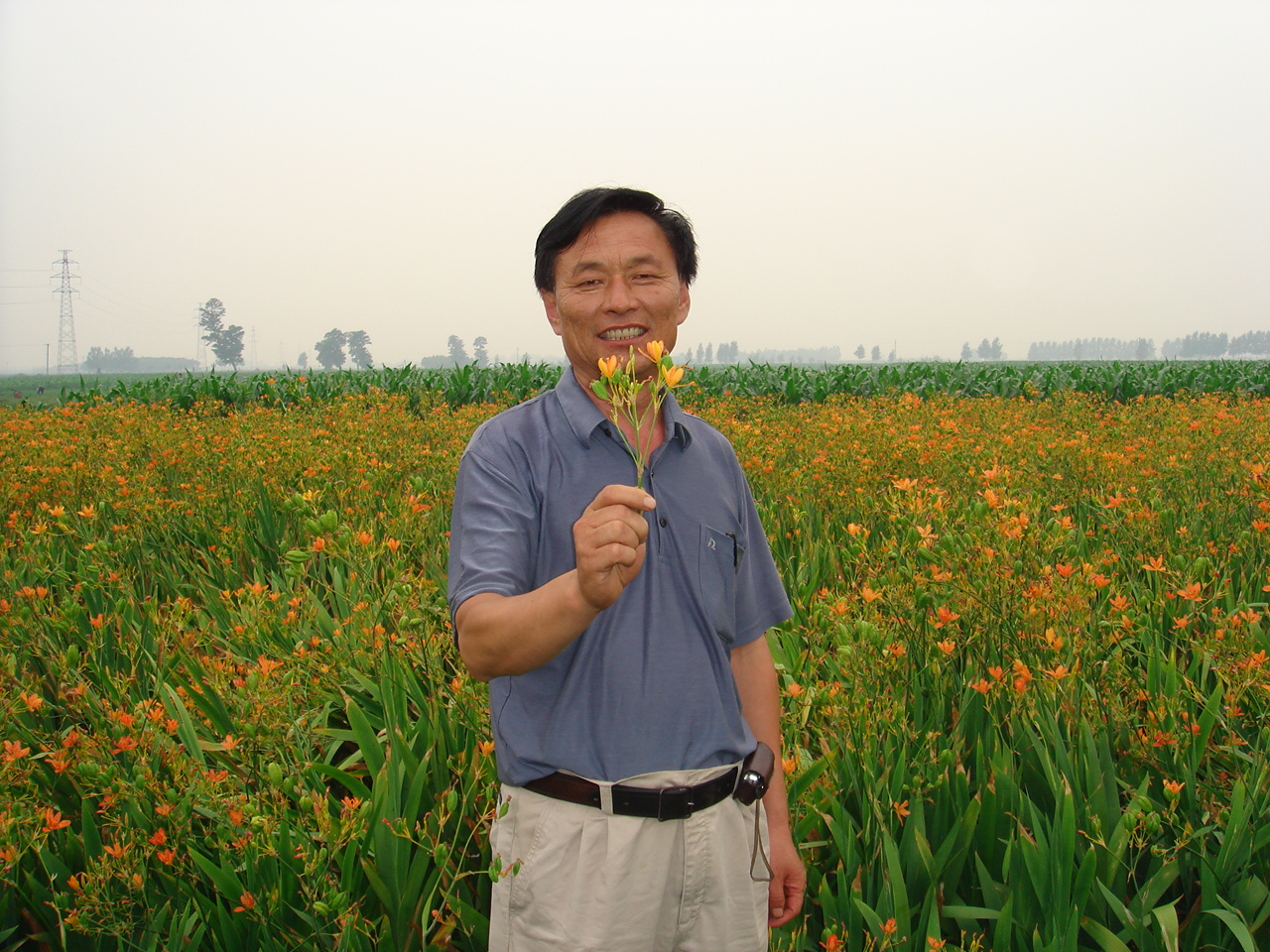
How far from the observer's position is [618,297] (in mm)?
1281

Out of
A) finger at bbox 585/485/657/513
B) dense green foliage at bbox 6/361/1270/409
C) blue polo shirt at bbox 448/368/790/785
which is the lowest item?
blue polo shirt at bbox 448/368/790/785

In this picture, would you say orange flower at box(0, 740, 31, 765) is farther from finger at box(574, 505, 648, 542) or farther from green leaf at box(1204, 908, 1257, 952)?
green leaf at box(1204, 908, 1257, 952)

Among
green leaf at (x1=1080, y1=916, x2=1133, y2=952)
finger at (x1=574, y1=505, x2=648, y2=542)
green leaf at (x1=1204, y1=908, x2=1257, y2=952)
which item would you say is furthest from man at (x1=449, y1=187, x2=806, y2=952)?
green leaf at (x1=1204, y1=908, x2=1257, y2=952)

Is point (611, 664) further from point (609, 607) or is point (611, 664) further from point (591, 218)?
point (591, 218)

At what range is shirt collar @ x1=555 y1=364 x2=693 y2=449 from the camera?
4.13 ft

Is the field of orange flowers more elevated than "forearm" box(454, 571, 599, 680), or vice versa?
"forearm" box(454, 571, 599, 680)

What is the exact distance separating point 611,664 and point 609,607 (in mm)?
94

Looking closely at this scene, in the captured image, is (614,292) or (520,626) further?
(614,292)

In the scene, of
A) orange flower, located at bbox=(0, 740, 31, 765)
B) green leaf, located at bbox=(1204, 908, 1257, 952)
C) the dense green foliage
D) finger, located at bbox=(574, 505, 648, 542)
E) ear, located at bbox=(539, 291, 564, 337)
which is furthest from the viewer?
the dense green foliage

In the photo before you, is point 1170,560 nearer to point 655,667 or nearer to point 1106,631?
point 1106,631

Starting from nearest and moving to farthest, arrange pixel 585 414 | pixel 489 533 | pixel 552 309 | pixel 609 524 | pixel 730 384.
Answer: pixel 609 524 < pixel 489 533 < pixel 585 414 < pixel 552 309 < pixel 730 384

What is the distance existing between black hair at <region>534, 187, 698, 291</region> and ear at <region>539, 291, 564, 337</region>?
15mm

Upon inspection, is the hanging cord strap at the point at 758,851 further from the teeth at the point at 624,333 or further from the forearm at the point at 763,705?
the teeth at the point at 624,333

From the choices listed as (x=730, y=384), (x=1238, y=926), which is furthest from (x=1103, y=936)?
(x=730, y=384)
